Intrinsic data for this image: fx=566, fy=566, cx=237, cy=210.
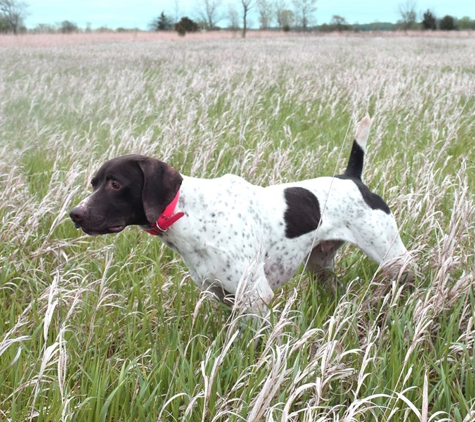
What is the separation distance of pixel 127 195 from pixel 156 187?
0.17 m

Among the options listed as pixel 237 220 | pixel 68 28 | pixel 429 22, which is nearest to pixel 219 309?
pixel 237 220

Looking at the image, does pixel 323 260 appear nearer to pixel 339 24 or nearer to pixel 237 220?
pixel 237 220

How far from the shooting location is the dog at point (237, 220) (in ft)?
9.34

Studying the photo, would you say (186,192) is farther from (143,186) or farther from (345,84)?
(345,84)

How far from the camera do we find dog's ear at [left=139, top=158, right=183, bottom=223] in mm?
2822

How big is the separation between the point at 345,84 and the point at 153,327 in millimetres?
8572

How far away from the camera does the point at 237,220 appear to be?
307 centimetres

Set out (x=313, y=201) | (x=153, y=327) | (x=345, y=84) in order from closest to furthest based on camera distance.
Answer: (x=153, y=327) → (x=313, y=201) → (x=345, y=84)

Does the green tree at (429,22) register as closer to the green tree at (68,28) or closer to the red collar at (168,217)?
the green tree at (68,28)

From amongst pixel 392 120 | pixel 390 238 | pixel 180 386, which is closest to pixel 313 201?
pixel 390 238

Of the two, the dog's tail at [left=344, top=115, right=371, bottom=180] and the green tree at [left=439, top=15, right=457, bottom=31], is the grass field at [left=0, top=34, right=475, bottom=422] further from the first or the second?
the green tree at [left=439, top=15, right=457, bottom=31]

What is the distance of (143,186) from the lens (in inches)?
113

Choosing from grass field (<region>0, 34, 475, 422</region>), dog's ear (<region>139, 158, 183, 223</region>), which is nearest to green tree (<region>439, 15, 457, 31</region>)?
grass field (<region>0, 34, 475, 422</region>)

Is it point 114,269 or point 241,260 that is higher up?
point 241,260
